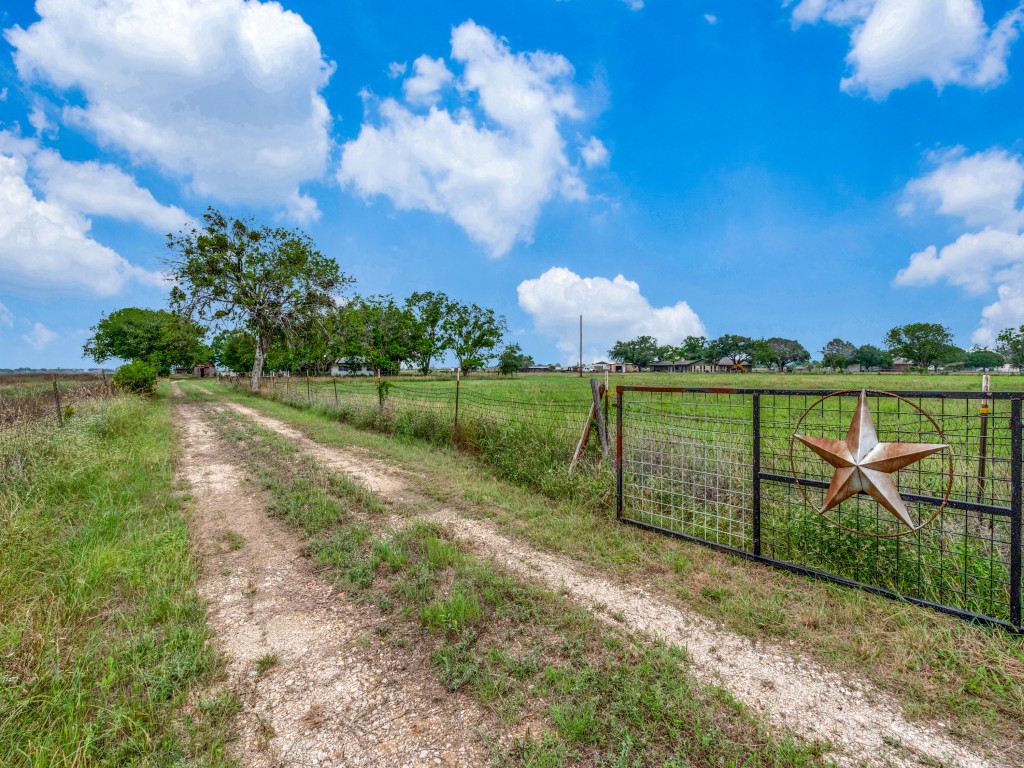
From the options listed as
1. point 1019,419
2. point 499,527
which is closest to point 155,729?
point 499,527

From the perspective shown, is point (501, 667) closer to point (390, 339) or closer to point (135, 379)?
point (135, 379)

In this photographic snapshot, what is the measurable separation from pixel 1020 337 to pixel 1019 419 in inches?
3803

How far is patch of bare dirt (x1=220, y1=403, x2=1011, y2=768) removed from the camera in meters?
1.98

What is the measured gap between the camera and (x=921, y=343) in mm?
75500

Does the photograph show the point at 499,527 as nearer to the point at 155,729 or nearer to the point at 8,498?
the point at 155,729

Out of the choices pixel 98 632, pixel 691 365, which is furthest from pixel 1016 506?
pixel 691 365

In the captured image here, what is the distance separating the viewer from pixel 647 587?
3.40 metres

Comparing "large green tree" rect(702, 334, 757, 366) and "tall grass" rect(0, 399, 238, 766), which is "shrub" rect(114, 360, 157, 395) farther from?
"large green tree" rect(702, 334, 757, 366)

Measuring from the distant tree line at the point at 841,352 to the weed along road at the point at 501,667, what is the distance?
321ft

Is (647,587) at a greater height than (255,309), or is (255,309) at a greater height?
(255,309)

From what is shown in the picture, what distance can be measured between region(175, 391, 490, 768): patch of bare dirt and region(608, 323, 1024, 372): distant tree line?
99493 millimetres

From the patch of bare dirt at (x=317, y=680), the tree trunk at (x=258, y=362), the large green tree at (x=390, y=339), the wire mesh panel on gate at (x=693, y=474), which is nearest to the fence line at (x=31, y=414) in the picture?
the patch of bare dirt at (x=317, y=680)

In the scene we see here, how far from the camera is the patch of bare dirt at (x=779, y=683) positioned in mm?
1978

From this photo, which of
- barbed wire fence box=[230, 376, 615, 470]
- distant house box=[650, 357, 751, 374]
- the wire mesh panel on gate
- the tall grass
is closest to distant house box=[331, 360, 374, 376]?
barbed wire fence box=[230, 376, 615, 470]
